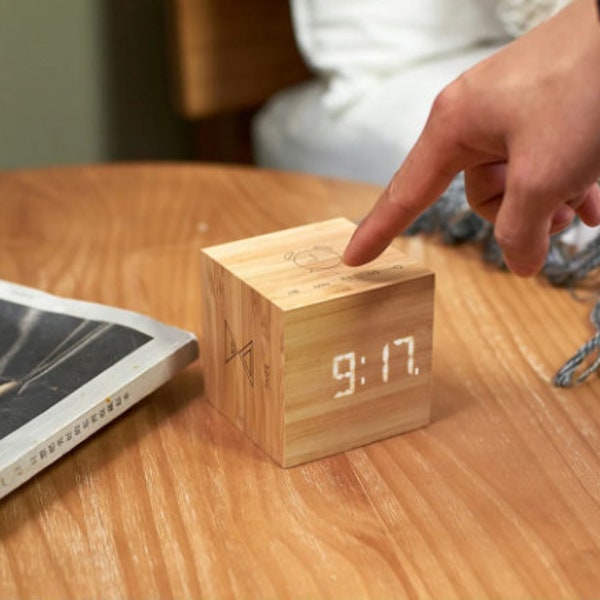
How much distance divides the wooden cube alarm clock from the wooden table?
22 millimetres

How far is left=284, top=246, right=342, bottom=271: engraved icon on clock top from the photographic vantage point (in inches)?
31.4

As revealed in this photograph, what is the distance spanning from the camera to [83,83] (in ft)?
6.20

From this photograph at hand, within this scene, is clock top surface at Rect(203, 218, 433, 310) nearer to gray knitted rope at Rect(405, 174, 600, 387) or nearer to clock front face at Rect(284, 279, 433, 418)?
clock front face at Rect(284, 279, 433, 418)

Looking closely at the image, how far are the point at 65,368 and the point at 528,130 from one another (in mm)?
392

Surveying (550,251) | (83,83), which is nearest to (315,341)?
(550,251)

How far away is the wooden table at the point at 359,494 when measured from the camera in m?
0.68

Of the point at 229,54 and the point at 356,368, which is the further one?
the point at 229,54

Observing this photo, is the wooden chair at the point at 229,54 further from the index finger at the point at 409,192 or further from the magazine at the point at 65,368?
the index finger at the point at 409,192

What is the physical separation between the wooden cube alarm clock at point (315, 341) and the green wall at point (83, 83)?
112 centimetres

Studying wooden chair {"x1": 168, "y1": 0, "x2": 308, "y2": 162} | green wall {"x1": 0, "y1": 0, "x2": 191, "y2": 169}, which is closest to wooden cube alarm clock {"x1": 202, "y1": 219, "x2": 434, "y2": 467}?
wooden chair {"x1": 168, "y1": 0, "x2": 308, "y2": 162}

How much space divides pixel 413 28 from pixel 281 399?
0.82 meters

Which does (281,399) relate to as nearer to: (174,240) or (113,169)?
A: (174,240)

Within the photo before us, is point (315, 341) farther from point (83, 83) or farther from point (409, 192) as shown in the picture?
point (83, 83)

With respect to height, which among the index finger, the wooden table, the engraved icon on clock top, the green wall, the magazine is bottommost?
the green wall
